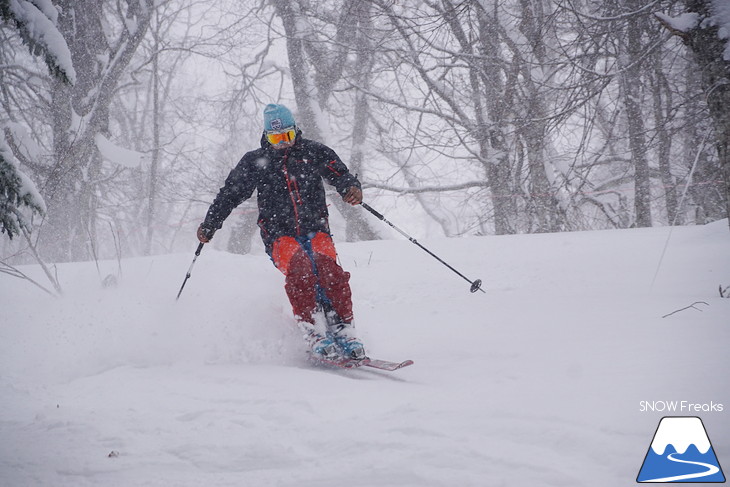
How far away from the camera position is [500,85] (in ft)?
31.8

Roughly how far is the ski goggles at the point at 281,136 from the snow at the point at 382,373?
1.51 metres

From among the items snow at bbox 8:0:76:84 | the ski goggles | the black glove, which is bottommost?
the black glove

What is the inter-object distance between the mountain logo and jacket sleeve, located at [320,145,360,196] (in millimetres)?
2760

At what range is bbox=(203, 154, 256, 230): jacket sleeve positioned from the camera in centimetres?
400

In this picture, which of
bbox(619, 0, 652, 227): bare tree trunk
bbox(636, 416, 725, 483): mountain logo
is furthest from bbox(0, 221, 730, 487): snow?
bbox(619, 0, 652, 227): bare tree trunk

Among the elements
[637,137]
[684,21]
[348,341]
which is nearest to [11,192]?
[348,341]

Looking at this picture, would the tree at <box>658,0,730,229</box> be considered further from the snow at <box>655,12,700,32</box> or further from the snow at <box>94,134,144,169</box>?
the snow at <box>94,134,144,169</box>

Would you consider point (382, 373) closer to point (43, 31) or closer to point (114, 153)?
point (43, 31)

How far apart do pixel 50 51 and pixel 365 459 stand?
3.33m

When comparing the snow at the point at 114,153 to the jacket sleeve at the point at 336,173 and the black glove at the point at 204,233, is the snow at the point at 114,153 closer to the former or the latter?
the black glove at the point at 204,233

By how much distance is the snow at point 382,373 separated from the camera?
1.78m

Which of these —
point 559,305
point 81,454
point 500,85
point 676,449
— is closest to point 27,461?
point 81,454

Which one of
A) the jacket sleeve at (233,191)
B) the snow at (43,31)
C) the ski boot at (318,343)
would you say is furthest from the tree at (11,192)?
the ski boot at (318,343)

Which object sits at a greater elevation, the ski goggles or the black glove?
the ski goggles
